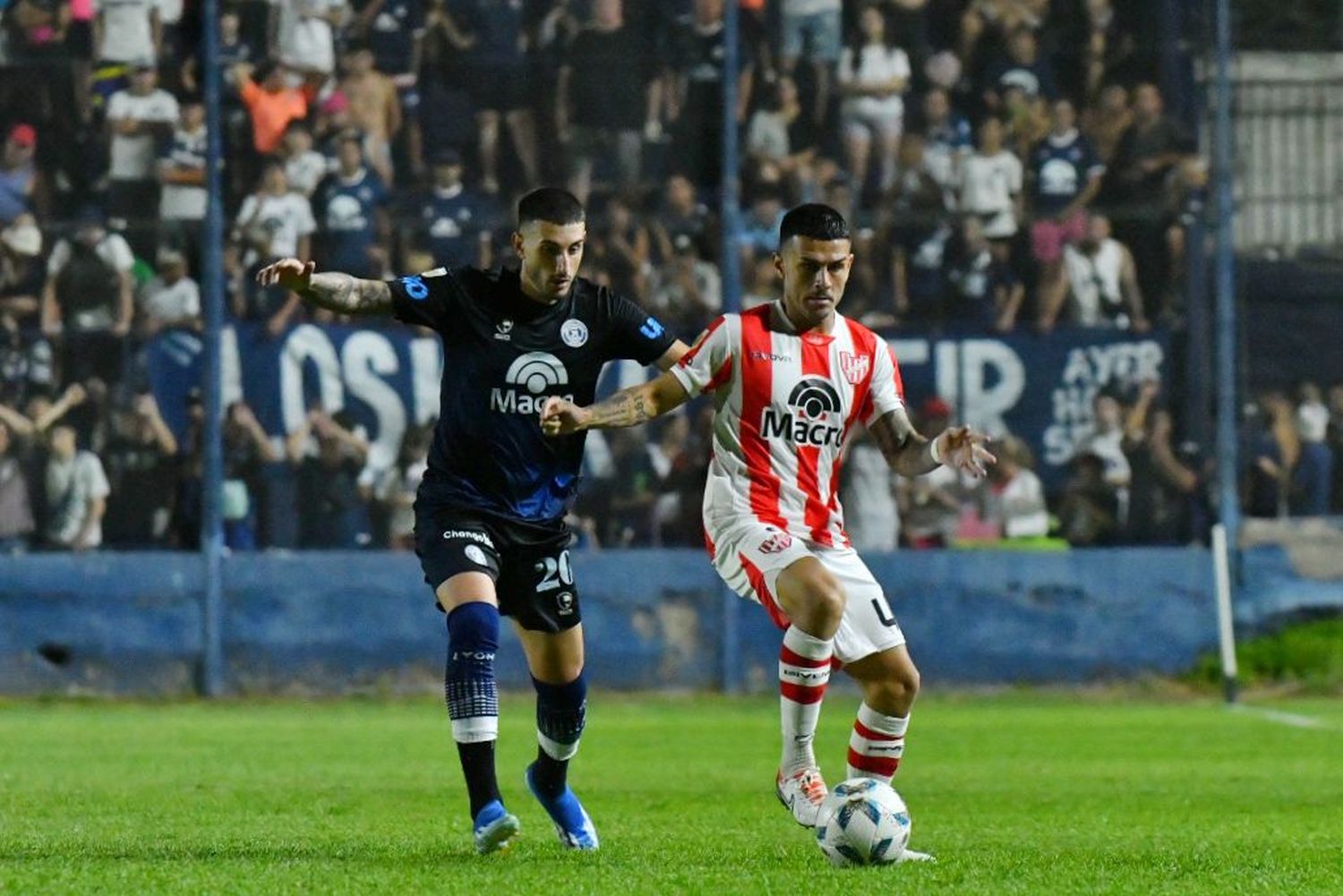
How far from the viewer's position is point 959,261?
22344mm

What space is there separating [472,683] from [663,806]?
8.69 ft

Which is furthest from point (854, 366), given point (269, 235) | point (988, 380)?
point (269, 235)

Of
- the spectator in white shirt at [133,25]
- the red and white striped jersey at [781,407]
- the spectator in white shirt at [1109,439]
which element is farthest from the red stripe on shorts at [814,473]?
the spectator in white shirt at [133,25]

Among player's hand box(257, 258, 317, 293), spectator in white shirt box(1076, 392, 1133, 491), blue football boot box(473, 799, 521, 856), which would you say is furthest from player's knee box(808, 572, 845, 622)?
spectator in white shirt box(1076, 392, 1133, 491)

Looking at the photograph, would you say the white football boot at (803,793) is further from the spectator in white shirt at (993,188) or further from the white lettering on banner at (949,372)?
the spectator in white shirt at (993,188)

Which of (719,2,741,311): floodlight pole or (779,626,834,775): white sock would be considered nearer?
(779,626,834,775): white sock

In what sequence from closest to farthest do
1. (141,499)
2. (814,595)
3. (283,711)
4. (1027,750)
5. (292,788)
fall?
1. (814,595)
2. (292,788)
3. (1027,750)
4. (283,711)
5. (141,499)

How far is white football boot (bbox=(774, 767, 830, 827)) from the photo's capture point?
8.26m

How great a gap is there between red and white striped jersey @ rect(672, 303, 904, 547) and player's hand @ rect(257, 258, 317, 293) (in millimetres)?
1322

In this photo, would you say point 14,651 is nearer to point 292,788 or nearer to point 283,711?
point 283,711

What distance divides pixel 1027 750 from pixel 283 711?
7596 millimetres

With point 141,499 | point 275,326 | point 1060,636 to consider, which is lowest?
point 1060,636

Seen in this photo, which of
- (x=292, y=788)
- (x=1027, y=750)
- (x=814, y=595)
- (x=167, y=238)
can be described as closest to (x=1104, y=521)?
(x=1027, y=750)

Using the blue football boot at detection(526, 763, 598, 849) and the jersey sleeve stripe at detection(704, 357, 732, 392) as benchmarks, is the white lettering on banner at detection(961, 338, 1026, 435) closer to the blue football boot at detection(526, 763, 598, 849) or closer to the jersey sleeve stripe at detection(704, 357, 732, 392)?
the jersey sleeve stripe at detection(704, 357, 732, 392)
